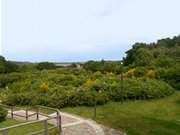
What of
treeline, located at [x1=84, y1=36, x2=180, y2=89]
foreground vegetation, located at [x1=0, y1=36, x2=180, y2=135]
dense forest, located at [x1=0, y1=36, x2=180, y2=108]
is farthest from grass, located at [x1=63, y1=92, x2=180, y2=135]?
treeline, located at [x1=84, y1=36, x2=180, y2=89]

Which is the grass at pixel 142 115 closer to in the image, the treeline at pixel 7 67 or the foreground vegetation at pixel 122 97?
the foreground vegetation at pixel 122 97

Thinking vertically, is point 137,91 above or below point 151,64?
below

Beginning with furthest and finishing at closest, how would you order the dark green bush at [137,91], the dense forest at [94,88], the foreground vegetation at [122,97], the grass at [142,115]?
the dark green bush at [137,91] < the dense forest at [94,88] < the foreground vegetation at [122,97] < the grass at [142,115]

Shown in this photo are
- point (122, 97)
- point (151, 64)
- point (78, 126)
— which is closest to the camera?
point (78, 126)

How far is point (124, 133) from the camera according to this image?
1831cm

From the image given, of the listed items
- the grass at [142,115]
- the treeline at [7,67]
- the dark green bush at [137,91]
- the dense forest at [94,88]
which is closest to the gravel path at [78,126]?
the grass at [142,115]

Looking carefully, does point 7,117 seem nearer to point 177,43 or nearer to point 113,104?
point 113,104

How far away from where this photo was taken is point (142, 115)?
82.2 ft

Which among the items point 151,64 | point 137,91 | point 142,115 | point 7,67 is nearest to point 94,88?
point 137,91

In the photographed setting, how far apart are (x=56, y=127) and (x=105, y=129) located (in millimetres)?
2695

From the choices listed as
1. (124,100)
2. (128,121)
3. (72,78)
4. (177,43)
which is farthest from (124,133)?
(177,43)

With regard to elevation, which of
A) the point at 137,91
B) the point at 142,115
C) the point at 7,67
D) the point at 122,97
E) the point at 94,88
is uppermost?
the point at 7,67

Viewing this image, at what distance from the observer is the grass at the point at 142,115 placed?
19125 mm

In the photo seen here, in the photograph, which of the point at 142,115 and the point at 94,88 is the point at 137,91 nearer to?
the point at 94,88
